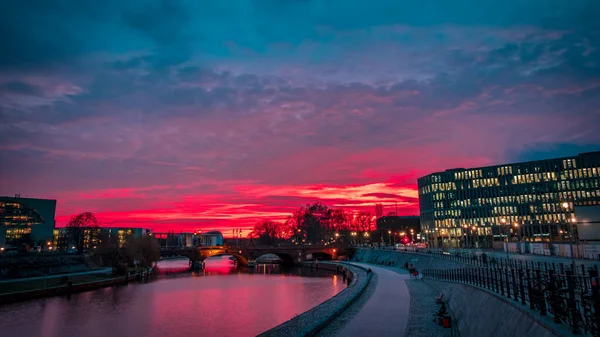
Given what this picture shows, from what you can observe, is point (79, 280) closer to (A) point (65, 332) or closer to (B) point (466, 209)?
(A) point (65, 332)

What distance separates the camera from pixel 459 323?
79.4 ft

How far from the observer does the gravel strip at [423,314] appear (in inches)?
918

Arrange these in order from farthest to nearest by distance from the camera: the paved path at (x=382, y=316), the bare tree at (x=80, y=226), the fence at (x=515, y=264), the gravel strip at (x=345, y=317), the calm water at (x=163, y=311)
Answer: the bare tree at (x=80, y=226) < the calm water at (x=163, y=311) < the gravel strip at (x=345, y=317) < the paved path at (x=382, y=316) < the fence at (x=515, y=264)

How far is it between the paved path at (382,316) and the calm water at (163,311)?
1053 cm

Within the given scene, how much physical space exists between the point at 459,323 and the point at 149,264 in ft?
314

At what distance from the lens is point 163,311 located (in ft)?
159

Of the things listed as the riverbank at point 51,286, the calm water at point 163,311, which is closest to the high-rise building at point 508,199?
the calm water at point 163,311

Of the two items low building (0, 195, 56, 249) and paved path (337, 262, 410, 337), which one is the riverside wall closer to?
paved path (337, 262, 410, 337)

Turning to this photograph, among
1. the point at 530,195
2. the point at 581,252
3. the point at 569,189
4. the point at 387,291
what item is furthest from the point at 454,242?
the point at 387,291

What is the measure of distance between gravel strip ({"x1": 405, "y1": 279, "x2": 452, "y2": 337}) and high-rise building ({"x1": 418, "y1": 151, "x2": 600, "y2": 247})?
3971 inches

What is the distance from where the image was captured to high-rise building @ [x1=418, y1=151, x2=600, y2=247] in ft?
427

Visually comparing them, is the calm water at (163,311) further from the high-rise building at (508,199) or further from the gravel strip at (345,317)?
the high-rise building at (508,199)

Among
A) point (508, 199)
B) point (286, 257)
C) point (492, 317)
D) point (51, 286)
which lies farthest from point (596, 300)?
point (508, 199)

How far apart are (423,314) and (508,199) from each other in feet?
426
